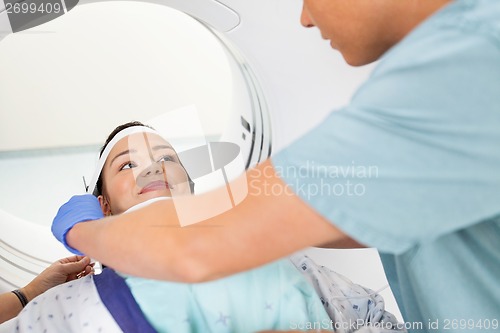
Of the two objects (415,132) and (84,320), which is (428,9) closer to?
(415,132)

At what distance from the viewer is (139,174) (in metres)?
1.60

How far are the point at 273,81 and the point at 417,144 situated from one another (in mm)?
1009

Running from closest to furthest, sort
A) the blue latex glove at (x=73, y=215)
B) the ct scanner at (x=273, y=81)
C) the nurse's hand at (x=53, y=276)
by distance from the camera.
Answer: the blue latex glove at (x=73, y=215) → the nurse's hand at (x=53, y=276) → the ct scanner at (x=273, y=81)

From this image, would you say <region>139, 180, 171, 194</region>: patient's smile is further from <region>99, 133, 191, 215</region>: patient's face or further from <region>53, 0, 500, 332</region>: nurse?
<region>53, 0, 500, 332</region>: nurse

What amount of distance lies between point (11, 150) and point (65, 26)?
119 cm

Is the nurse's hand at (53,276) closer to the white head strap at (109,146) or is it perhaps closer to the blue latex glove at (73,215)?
the white head strap at (109,146)

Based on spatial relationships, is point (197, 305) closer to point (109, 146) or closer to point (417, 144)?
point (417, 144)

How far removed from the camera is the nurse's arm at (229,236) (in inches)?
30.8

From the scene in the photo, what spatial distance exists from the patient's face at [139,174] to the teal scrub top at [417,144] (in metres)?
0.84

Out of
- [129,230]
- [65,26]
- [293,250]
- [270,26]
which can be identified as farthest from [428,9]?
[65,26]

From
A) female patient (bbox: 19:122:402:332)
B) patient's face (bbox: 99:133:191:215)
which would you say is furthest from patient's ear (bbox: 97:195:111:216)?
female patient (bbox: 19:122:402:332)

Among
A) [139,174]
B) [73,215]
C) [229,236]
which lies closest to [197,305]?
[73,215]

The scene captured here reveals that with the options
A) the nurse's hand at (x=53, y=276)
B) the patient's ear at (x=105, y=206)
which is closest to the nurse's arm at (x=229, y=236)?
the nurse's hand at (x=53, y=276)

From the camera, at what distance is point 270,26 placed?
1.61 meters
